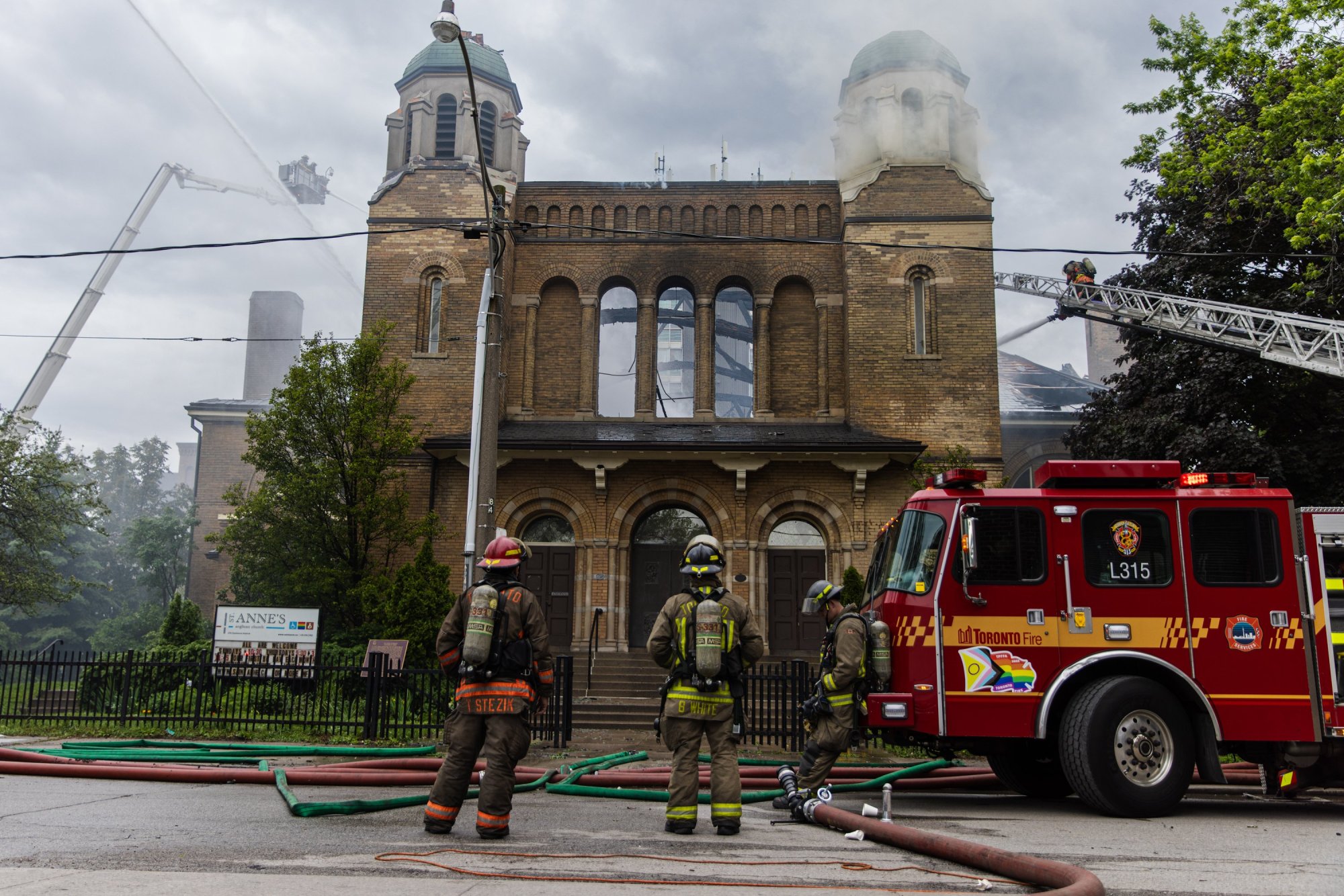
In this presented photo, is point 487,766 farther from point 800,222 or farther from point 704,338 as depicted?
point 800,222

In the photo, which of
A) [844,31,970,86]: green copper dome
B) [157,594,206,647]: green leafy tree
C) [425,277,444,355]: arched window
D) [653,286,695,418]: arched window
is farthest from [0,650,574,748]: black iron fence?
[653,286,695,418]: arched window

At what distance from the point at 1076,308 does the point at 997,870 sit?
19192mm

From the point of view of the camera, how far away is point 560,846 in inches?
220

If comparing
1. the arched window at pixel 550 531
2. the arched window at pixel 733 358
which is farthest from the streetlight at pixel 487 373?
the arched window at pixel 733 358

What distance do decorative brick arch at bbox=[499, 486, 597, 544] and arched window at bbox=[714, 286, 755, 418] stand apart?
13727 millimetres

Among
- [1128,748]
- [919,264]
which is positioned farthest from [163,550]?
[1128,748]

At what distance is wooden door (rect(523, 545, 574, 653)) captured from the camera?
20.2 metres

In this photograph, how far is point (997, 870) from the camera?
4.80 m

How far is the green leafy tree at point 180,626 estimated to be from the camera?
18.4 meters

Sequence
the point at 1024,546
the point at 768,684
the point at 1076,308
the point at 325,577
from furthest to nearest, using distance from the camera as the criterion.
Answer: the point at 1076,308, the point at 325,577, the point at 768,684, the point at 1024,546

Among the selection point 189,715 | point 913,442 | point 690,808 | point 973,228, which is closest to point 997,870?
point 690,808

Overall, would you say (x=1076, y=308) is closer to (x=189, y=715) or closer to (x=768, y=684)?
(x=768, y=684)

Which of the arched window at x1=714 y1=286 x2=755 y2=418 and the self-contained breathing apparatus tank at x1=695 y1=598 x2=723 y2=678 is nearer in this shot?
the self-contained breathing apparatus tank at x1=695 y1=598 x2=723 y2=678

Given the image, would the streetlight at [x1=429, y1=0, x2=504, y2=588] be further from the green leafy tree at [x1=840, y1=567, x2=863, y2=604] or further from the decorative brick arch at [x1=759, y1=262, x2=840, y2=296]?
the decorative brick arch at [x1=759, y1=262, x2=840, y2=296]
